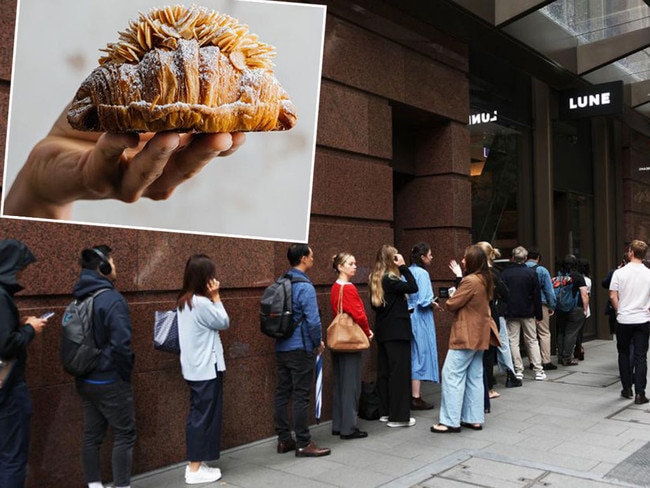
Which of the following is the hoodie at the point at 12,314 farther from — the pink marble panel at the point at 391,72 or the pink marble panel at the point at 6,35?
the pink marble panel at the point at 391,72

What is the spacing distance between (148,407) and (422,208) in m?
5.38

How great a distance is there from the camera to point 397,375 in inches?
261

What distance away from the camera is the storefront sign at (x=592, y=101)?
38.9 ft

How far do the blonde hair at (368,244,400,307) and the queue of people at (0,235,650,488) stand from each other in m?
0.01

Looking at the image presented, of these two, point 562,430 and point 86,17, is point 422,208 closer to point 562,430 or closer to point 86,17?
point 562,430

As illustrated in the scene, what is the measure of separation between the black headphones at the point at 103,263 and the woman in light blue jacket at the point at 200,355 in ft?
2.54

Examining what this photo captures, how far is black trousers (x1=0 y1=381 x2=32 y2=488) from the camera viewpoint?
3812mm

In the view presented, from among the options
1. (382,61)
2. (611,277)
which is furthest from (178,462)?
(611,277)

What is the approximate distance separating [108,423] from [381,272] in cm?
312

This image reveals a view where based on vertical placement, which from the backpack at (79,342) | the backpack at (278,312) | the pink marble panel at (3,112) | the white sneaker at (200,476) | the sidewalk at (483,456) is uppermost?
the pink marble panel at (3,112)

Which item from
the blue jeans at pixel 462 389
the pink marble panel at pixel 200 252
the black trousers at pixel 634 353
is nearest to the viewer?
the pink marble panel at pixel 200 252

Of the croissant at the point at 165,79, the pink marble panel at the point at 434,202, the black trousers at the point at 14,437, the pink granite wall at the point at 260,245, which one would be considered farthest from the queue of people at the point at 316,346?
the pink marble panel at the point at 434,202

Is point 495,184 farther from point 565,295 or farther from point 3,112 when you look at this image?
point 3,112

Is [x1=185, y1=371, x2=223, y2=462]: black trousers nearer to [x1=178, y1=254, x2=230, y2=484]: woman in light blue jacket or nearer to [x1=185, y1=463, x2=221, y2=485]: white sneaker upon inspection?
[x1=178, y1=254, x2=230, y2=484]: woman in light blue jacket
